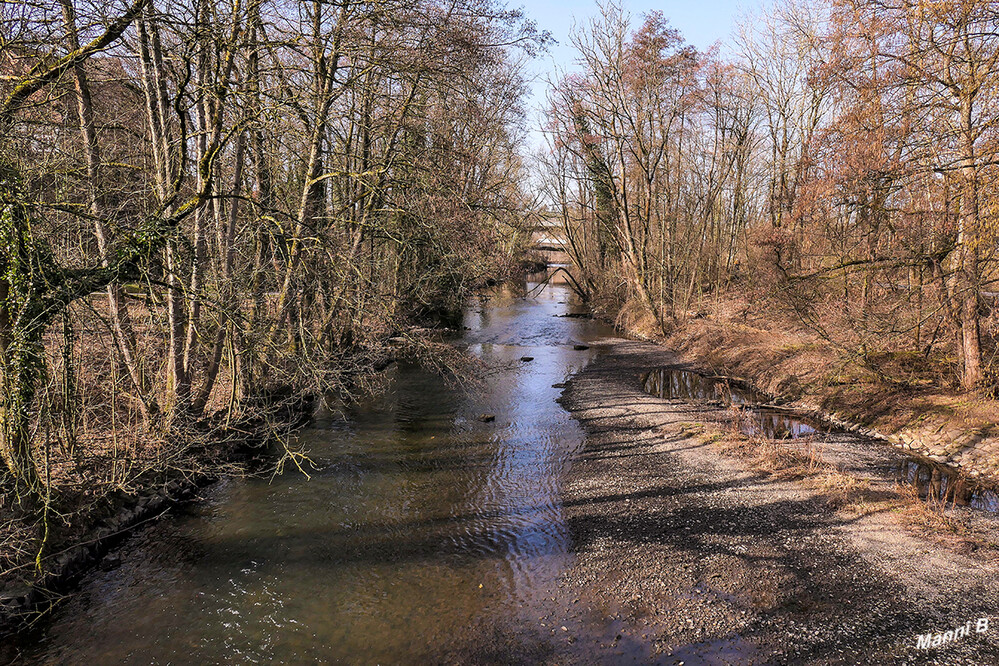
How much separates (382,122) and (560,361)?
10.5 m

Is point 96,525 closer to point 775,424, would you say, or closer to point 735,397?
point 775,424

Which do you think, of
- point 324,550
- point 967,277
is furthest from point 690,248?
point 324,550

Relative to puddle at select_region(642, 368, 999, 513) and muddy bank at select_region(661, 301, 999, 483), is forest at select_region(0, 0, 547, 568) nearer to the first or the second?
puddle at select_region(642, 368, 999, 513)

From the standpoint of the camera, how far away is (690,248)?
26.7 metres

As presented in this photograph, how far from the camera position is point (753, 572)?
7.12 meters

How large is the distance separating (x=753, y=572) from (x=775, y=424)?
701 centimetres

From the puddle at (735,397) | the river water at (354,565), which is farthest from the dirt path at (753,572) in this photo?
the puddle at (735,397)

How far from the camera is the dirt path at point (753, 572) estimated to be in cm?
589

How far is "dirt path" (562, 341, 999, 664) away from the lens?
232 inches

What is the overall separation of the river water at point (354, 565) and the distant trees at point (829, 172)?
7.95 meters

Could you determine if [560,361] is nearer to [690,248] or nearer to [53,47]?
[690,248]

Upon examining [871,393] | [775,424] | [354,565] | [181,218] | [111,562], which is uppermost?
[181,218]

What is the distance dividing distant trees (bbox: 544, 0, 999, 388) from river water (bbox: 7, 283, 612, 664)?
26.1 feet

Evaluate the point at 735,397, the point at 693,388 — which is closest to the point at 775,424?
the point at 735,397
